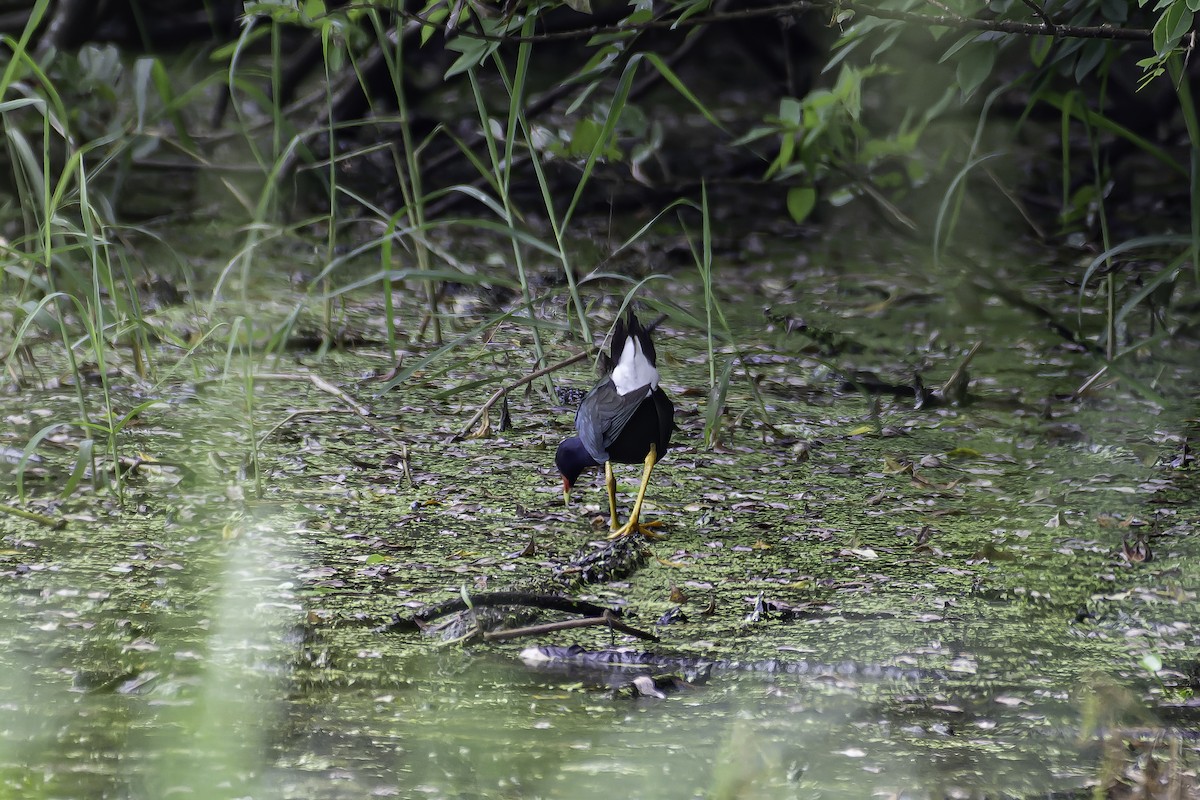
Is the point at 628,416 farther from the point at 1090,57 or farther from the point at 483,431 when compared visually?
the point at 1090,57

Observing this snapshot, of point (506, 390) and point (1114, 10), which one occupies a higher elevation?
point (1114, 10)

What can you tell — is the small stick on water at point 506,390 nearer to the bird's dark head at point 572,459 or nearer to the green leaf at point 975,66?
the bird's dark head at point 572,459

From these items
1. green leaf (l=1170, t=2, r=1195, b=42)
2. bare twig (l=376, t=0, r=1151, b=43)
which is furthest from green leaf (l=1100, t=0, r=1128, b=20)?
green leaf (l=1170, t=2, r=1195, b=42)

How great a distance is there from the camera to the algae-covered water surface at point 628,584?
1.62 m

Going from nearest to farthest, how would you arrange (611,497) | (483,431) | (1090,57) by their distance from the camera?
(611,497) → (1090,57) → (483,431)

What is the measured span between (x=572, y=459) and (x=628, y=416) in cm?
21

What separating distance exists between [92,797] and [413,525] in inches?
37.7

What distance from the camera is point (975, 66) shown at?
2.41 meters

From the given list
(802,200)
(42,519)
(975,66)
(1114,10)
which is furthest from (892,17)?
(42,519)

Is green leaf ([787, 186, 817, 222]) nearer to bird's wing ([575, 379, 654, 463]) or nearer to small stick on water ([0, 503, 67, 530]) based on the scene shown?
bird's wing ([575, 379, 654, 463])

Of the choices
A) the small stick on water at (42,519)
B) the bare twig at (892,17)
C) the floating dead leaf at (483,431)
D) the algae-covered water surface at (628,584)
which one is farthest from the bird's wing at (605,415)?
the small stick on water at (42,519)

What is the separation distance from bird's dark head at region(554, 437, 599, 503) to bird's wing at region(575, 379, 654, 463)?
25 mm

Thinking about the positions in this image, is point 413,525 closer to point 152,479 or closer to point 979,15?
point 152,479

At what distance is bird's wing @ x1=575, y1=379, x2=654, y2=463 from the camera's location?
2.36m
